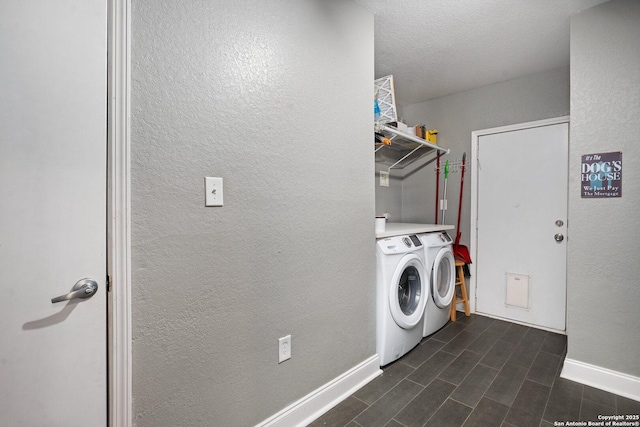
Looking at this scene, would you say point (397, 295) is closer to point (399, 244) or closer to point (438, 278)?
point (399, 244)

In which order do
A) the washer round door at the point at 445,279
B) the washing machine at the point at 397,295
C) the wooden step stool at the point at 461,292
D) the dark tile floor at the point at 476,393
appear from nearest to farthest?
the dark tile floor at the point at 476,393 < the washing machine at the point at 397,295 < the washer round door at the point at 445,279 < the wooden step stool at the point at 461,292

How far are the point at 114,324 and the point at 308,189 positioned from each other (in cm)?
101

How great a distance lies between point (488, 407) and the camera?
5.42ft

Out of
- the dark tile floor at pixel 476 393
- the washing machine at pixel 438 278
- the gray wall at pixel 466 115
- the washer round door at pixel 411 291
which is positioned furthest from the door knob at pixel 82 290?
the gray wall at pixel 466 115

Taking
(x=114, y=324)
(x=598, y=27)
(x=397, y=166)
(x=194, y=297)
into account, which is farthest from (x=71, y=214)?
(x=397, y=166)

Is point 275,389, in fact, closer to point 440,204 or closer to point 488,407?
point 488,407

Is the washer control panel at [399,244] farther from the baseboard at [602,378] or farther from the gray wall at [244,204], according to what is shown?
the baseboard at [602,378]

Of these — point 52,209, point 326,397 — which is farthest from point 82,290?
point 326,397

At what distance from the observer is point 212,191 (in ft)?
3.87

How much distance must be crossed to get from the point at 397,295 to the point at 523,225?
1740mm

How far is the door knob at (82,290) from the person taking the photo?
887 mm

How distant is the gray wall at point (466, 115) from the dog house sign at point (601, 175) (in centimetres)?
110

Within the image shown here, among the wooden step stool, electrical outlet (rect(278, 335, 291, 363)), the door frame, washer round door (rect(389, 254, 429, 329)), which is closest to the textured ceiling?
the door frame

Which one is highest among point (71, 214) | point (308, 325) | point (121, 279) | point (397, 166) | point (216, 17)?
point (216, 17)
